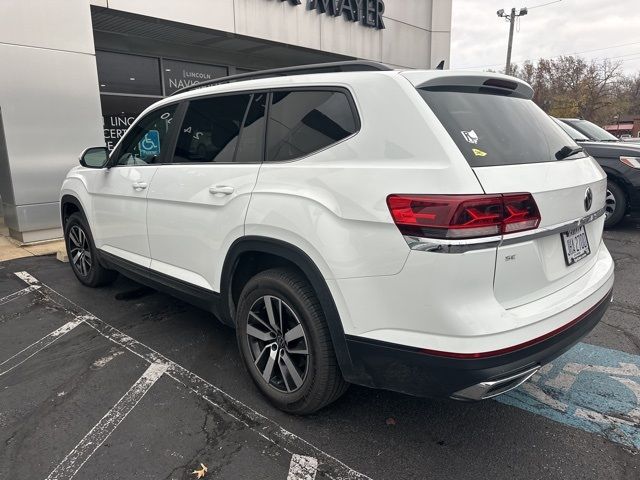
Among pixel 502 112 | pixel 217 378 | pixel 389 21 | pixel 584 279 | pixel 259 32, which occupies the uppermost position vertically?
pixel 389 21

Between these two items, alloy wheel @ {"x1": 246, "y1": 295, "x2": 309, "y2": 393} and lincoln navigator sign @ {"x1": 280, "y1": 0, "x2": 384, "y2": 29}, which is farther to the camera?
lincoln navigator sign @ {"x1": 280, "y1": 0, "x2": 384, "y2": 29}

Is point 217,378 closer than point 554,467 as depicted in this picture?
No

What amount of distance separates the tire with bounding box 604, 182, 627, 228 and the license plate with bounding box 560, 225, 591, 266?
516 centimetres

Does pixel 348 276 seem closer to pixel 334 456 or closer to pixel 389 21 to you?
pixel 334 456

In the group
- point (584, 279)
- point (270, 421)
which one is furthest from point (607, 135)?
point (270, 421)

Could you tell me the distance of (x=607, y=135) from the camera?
824 centimetres

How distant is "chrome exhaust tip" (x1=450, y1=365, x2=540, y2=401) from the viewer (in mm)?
2029

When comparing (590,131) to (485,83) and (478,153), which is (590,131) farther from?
(478,153)

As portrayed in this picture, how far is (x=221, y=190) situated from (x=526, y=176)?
1.71m

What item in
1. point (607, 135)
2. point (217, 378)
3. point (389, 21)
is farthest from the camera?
point (389, 21)

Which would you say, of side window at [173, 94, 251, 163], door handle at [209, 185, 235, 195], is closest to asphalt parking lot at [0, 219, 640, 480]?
door handle at [209, 185, 235, 195]

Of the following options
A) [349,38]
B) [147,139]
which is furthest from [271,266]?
[349,38]

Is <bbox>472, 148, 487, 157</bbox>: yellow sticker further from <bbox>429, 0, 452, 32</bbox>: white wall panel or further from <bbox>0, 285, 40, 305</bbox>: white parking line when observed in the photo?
<bbox>429, 0, 452, 32</bbox>: white wall panel

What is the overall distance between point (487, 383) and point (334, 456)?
900mm
